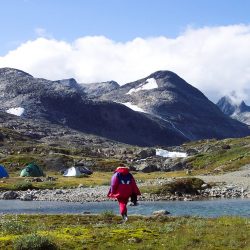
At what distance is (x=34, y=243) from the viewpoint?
60.0ft

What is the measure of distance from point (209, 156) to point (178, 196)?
263 ft

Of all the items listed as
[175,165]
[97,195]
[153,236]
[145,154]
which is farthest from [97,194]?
[145,154]

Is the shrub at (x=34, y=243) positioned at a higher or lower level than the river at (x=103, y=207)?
higher

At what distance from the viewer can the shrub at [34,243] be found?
18297mm

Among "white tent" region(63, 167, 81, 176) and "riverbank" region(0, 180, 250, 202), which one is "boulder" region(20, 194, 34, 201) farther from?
"white tent" region(63, 167, 81, 176)

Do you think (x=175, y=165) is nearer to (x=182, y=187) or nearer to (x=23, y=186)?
(x=23, y=186)

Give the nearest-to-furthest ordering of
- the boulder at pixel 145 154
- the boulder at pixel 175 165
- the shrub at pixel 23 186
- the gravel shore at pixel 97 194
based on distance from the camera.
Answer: the gravel shore at pixel 97 194
the shrub at pixel 23 186
the boulder at pixel 175 165
the boulder at pixel 145 154

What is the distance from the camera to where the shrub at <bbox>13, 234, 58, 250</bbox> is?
18297 mm

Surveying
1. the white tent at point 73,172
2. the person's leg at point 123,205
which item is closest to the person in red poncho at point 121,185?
the person's leg at point 123,205

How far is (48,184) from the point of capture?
8831 centimetres

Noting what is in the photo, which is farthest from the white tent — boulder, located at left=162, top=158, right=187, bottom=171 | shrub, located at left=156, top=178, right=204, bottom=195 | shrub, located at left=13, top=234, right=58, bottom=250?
shrub, located at left=13, top=234, right=58, bottom=250

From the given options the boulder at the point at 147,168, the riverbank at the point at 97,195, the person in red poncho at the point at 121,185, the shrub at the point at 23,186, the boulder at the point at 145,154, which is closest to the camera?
the person in red poncho at the point at 121,185

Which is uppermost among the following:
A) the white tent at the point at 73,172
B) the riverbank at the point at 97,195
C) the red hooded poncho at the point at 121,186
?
the white tent at the point at 73,172

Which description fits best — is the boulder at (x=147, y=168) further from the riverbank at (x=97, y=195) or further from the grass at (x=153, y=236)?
the grass at (x=153, y=236)
